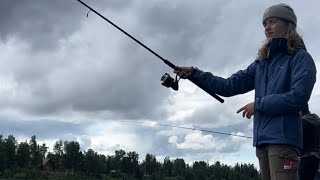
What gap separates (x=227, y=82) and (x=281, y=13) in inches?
27.5

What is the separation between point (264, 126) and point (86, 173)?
131 metres

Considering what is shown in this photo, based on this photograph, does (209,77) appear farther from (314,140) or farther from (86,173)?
(86,173)

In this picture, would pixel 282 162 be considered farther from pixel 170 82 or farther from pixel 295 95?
pixel 170 82

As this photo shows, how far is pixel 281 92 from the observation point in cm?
385

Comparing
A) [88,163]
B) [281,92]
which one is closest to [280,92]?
[281,92]

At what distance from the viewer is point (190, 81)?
4.42 m

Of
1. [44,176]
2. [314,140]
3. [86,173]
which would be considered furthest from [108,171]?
[314,140]

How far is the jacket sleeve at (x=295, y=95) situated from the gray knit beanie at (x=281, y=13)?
354 mm

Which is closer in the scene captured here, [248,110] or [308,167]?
[248,110]

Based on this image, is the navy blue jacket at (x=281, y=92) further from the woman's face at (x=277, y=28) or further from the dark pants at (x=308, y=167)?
the dark pants at (x=308, y=167)

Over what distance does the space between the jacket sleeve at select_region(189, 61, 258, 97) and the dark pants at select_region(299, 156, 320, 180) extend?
1.04m

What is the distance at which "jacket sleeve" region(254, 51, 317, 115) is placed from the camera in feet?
12.1

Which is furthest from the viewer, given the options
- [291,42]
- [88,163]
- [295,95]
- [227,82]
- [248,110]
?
[88,163]

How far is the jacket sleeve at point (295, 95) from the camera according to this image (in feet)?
12.1
